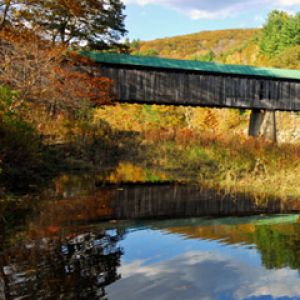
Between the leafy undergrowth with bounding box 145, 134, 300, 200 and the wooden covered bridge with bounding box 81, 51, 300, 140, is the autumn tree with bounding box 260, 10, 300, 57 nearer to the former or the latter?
the wooden covered bridge with bounding box 81, 51, 300, 140

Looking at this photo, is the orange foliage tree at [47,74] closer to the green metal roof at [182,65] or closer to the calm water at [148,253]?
the green metal roof at [182,65]

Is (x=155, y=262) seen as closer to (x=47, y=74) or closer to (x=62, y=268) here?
(x=62, y=268)

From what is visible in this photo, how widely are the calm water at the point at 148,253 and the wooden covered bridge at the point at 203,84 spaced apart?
15768 mm

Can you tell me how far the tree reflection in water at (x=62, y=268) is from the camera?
4553mm

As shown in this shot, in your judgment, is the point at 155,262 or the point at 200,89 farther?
the point at 200,89

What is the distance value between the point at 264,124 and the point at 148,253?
23098 mm

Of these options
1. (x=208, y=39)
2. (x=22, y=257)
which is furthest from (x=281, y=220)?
(x=208, y=39)

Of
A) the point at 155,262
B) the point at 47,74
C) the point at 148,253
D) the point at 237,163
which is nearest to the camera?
the point at 155,262

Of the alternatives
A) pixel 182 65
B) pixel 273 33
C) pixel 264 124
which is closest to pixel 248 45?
pixel 273 33

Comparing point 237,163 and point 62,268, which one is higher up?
point 237,163

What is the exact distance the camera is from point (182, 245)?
656 centimetres

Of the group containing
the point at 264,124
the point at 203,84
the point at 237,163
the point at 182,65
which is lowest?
the point at 237,163

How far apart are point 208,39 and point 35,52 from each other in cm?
16323

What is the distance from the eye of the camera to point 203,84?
26.5 m
